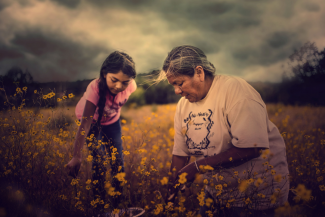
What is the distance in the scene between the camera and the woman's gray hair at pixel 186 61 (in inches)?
66.0

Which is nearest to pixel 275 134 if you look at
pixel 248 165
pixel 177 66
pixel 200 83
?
pixel 248 165

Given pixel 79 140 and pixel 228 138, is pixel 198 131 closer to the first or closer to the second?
pixel 228 138

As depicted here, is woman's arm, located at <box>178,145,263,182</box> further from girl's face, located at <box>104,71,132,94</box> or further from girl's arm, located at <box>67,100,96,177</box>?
girl's face, located at <box>104,71,132,94</box>

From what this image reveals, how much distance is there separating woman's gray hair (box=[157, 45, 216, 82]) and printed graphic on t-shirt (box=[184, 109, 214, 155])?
1.25 ft

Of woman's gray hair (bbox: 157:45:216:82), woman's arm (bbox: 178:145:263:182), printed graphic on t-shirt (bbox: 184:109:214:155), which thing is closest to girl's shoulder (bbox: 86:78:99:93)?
woman's gray hair (bbox: 157:45:216:82)

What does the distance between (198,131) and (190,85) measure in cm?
42

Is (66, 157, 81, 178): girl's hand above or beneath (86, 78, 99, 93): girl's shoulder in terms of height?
beneath

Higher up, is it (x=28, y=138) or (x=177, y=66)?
(x=177, y=66)

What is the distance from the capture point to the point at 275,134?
1.59 m

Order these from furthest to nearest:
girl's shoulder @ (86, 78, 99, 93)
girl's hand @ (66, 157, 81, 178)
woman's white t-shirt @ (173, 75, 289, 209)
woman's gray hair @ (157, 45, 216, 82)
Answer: girl's shoulder @ (86, 78, 99, 93)
girl's hand @ (66, 157, 81, 178)
woman's gray hair @ (157, 45, 216, 82)
woman's white t-shirt @ (173, 75, 289, 209)

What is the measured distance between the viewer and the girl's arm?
1900mm

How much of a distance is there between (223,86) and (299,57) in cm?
911

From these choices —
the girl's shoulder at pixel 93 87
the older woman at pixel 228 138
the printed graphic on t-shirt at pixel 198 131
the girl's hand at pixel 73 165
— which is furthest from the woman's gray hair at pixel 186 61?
the girl's hand at pixel 73 165

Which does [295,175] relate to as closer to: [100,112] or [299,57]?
[100,112]
